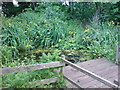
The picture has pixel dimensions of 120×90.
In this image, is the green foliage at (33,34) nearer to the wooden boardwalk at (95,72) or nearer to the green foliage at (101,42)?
the green foliage at (101,42)

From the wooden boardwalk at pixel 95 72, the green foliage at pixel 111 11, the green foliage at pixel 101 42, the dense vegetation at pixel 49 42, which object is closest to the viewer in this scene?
the wooden boardwalk at pixel 95 72

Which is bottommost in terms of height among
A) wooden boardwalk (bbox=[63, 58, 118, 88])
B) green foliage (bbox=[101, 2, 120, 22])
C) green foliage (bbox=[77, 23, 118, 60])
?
wooden boardwalk (bbox=[63, 58, 118, 88])

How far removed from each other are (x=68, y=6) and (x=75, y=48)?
333 cm

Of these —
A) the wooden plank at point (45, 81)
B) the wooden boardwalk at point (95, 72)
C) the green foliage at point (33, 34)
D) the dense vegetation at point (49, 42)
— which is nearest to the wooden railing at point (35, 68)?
the wooden plank at point (45, 81)

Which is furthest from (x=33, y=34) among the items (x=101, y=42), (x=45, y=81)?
(x=45, y=81)

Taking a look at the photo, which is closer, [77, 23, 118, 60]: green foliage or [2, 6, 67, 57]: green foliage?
[77, 23, 118, 60]: green foliage

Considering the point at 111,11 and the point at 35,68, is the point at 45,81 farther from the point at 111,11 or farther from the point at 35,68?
the point at 111,11

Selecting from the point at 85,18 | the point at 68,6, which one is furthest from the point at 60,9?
the point at 85,18

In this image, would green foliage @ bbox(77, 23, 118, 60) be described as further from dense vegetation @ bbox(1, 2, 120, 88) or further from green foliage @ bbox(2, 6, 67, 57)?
green foliage @ bbox(2, 6, 67, 57)

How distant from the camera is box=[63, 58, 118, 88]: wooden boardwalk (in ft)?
8.12

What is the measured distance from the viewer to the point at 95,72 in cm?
292

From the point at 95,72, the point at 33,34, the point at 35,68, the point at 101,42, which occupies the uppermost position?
the point at 33,34

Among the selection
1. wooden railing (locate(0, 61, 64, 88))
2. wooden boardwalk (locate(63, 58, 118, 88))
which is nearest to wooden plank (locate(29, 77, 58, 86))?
wooden railing (locate(0, 61, 64, 88))

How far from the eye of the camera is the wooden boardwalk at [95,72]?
2.48 meters
